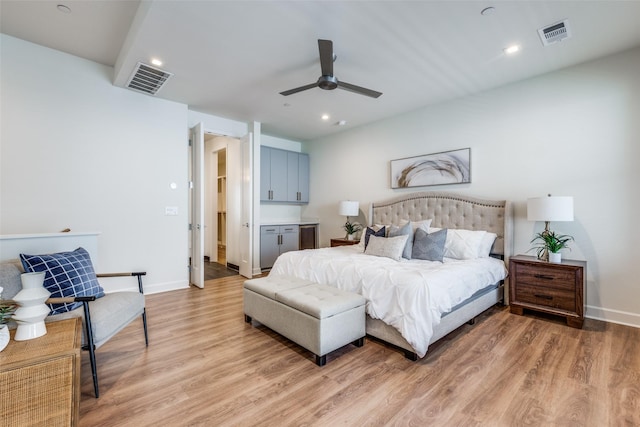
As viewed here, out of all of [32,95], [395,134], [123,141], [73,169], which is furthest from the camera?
[395,134]

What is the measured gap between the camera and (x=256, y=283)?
293cm

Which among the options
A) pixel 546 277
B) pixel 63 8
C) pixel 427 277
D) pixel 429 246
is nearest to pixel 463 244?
pixel 429 246

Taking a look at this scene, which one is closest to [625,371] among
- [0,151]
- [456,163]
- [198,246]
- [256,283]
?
[456,163]

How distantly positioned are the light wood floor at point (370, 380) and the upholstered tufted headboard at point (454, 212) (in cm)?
119

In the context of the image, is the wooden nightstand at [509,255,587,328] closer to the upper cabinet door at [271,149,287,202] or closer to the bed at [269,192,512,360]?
the bed at [269,192,512,360]

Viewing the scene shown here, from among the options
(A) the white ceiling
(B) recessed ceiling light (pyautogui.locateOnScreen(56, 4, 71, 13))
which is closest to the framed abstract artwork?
(A) the white ceiling

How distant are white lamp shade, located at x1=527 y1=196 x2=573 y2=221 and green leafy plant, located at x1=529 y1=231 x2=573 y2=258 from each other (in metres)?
0.33

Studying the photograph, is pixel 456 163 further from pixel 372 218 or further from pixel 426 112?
pixel 372 218

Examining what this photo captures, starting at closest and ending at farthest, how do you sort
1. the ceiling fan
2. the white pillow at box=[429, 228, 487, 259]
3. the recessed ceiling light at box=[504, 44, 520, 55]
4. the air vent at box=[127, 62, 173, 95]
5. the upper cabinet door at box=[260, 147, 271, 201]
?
the ceiling fan, the recessed ceiling light at box=[504, 44, 520, 55], the air vent at box=[127, 62, 173, 95], the white pillow at box=[429, 228, 487, 259], the upper cabinet door at box=[260, 147, 271, 201]

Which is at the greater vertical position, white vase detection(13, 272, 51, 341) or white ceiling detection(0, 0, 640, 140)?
white ceiling detection(0, 0, 640, 140)

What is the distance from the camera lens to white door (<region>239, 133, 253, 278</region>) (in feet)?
16.6

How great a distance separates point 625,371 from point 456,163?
2.80 m

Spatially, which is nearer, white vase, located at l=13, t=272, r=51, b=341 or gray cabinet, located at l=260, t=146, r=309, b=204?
white vase, located at l=13, t=272, r=51, b=341

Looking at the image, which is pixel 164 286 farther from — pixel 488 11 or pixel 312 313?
pixel 488 11
